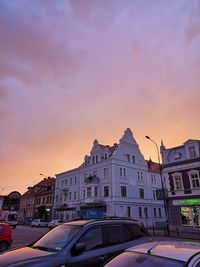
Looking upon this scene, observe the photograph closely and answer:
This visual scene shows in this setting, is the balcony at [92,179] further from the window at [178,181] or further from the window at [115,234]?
the window at [115,234]

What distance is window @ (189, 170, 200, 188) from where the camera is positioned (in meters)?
29.0

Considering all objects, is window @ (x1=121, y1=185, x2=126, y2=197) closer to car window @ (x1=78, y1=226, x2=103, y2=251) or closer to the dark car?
the dark car

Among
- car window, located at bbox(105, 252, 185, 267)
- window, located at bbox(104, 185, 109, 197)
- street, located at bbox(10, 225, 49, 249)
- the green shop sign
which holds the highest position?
window, located at bbox(104, 185, 109, 197)

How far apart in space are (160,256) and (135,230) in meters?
3.66

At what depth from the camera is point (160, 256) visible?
3.06 meters

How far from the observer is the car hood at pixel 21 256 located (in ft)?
13.7

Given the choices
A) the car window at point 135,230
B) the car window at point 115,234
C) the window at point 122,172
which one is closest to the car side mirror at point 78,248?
the car window at point 115,234

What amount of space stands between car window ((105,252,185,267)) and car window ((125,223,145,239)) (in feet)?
9.86

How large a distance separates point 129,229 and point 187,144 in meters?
27.1

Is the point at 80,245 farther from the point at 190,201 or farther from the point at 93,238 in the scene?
the point at 190,201

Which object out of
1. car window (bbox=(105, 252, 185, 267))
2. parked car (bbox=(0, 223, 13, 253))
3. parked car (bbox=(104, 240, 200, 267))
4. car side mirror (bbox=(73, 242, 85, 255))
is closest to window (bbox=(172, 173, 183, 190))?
parked car (bbox=(0, 223, 13, 253))

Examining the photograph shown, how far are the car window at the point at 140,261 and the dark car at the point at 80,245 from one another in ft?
5.13

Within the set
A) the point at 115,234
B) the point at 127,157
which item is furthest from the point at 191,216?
the point at 115,234

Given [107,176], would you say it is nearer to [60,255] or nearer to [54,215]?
[54,215]
